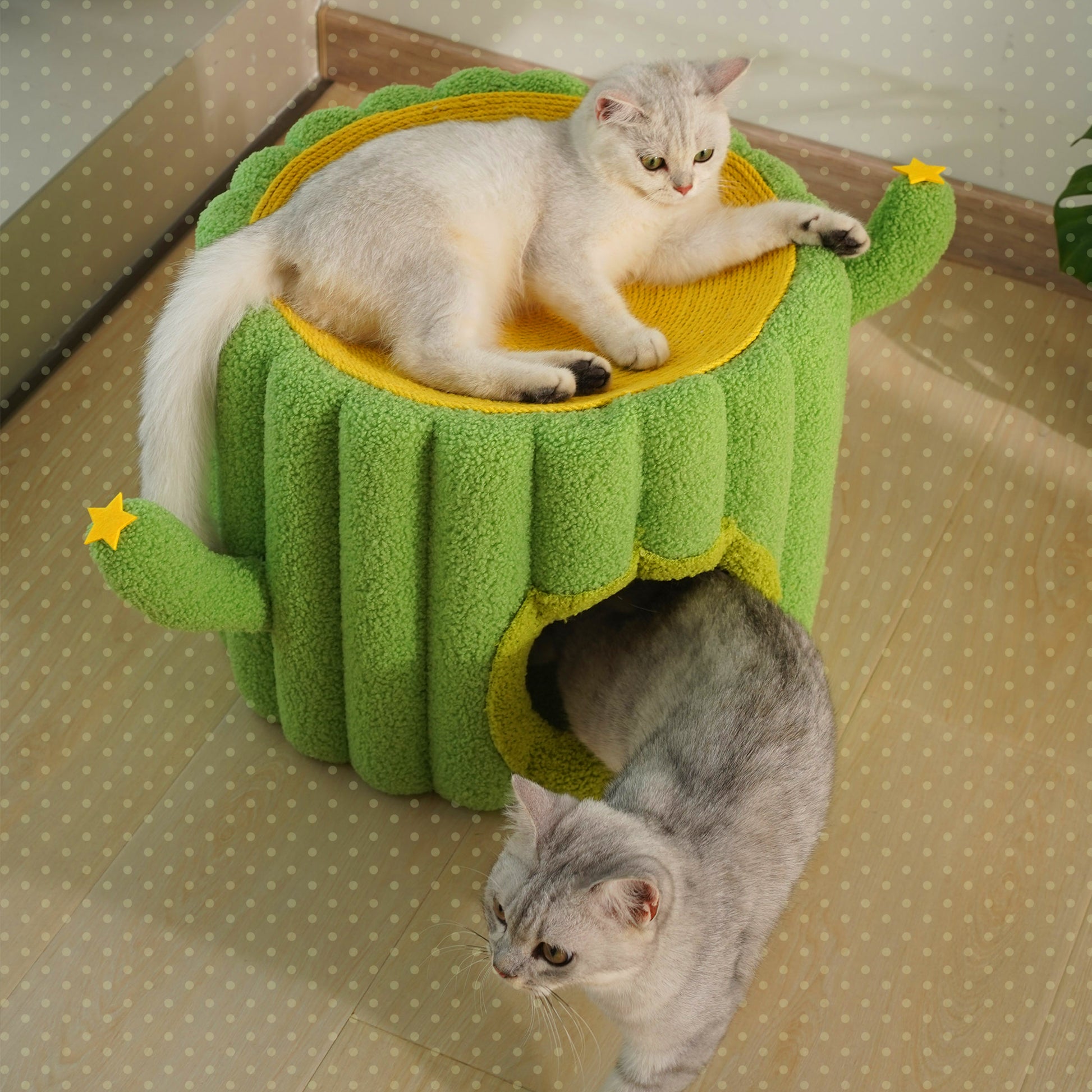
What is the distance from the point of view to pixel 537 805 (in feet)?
3.40

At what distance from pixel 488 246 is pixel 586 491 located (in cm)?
34

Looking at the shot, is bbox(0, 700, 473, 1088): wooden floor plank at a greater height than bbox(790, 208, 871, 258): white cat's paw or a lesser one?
lesser

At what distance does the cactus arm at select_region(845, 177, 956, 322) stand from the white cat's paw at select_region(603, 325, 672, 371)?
232mm

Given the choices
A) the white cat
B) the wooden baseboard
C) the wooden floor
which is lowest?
the wooden floor

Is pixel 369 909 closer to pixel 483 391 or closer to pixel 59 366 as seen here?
pixel 483 391

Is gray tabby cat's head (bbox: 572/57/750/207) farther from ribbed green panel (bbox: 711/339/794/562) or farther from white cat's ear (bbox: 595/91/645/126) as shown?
ribbed green panel (bbox: 711/339/794/562)

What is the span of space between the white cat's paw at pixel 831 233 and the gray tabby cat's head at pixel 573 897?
61 centimetres

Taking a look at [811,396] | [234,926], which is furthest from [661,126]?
[234,926]

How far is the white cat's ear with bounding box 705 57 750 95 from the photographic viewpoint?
131 centimetres

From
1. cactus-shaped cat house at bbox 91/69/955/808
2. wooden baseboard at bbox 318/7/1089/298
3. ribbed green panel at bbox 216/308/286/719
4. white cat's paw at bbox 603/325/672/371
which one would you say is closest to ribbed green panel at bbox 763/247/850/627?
cactus-shaped cat house at bbox 91/69/955/808

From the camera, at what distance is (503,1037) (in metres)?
1.26

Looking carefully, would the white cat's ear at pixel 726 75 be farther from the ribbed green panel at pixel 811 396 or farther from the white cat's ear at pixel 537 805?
the white cat's ear at pixel 537 805

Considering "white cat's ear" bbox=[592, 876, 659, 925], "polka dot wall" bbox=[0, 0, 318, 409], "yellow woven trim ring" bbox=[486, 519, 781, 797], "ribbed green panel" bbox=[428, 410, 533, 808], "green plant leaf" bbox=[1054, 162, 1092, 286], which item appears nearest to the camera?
"white cat's ear" bbox=[592, 876, 659, 925]

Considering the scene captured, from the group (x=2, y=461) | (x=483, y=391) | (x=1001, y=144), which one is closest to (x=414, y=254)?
(x=483, y=391)
